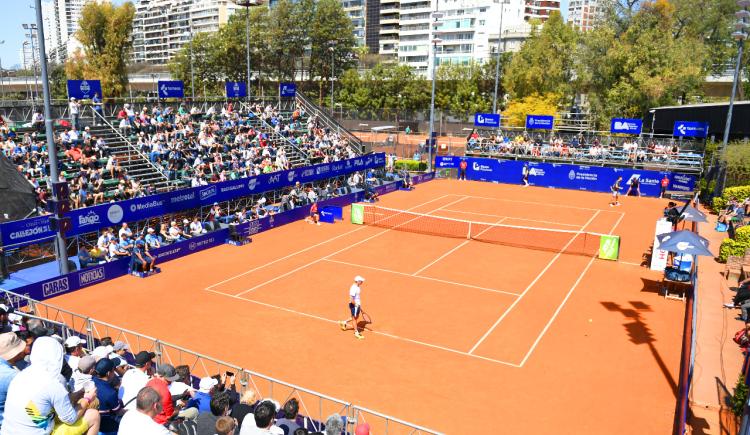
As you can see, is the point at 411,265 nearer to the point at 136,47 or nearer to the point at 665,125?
the point at 665,125

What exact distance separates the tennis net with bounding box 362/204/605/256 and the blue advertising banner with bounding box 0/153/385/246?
16.1 feet

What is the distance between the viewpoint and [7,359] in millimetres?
6141

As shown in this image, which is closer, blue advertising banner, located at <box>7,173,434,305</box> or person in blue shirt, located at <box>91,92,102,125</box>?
blue advertising banner, located at <box>7,173,434,305</box>

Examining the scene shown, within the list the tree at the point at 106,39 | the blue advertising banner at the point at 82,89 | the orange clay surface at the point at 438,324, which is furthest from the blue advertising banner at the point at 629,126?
the tree at the point at 106,39

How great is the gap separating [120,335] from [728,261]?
816 inches

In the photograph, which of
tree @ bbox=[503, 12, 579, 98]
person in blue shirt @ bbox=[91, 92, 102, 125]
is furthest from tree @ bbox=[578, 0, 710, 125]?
person in blue shirt @ bbox=[91, 92, 102, 125]

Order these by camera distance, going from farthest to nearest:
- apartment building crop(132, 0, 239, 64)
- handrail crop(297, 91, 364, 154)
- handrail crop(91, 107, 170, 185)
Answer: apartment building crop(132, 0, 239, 64), handrail crop(297, 91, 364, 154), handrail crop(91, 107, 170, 185)

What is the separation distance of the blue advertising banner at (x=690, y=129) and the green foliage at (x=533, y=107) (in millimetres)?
21016

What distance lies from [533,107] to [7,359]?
205ft

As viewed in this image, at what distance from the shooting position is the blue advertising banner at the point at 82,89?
3091 cm

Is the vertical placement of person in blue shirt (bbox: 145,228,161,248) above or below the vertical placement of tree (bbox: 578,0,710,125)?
below

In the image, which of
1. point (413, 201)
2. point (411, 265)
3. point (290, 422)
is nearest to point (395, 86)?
point (413, 201)

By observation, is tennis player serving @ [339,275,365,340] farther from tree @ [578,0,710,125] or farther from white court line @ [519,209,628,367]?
tree @ [578,0,710,125]

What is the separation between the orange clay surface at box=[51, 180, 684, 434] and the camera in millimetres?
13555
